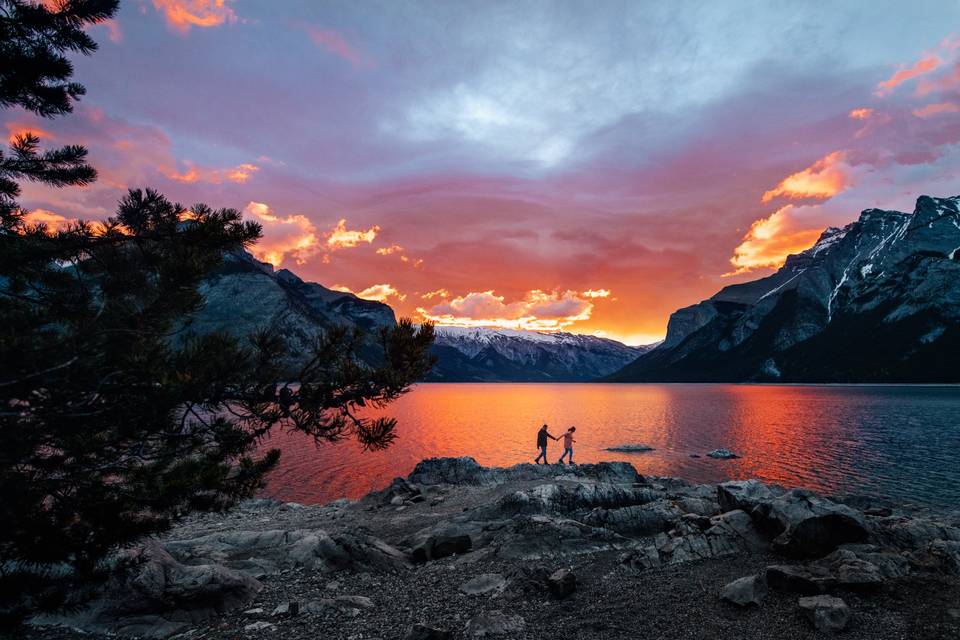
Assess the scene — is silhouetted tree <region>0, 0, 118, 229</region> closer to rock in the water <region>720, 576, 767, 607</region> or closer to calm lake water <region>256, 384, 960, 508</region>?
rock in the water <region>720, 576, 767, 607</region>

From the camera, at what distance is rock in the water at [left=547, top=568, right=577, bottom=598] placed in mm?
13652

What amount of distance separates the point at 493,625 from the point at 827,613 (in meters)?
7.97

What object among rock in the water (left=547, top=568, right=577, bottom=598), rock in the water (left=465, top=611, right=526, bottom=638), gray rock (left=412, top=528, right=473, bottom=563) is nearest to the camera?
rock in the water (left=465, top=611, right=526, bottom=638)

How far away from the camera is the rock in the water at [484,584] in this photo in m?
14.2

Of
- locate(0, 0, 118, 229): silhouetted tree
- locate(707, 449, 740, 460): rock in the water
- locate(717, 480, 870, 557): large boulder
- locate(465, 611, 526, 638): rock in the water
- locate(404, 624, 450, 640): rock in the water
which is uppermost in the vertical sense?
locate(0, 0, 118, 229): silhouetted tree

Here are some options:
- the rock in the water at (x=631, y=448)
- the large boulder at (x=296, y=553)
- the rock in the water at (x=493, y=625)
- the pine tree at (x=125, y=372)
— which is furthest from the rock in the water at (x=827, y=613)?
the rock in the water at (x=631, y=448)

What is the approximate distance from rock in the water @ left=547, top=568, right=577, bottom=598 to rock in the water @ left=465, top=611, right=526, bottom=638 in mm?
1867

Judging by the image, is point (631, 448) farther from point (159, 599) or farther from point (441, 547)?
point (159, 599)

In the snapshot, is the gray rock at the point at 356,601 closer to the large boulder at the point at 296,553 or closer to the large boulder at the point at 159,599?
the large boulder at the point at 296,553

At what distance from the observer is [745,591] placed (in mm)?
12203

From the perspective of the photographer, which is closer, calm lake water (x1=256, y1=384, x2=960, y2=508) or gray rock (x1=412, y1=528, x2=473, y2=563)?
gray rock (x1=412, y1=528, x2=473, y2=563)

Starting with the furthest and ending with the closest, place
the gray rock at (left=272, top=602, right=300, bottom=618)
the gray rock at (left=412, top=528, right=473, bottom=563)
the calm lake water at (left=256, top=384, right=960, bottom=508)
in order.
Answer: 1. the calm lake water at (left=256, top=384, right=960, bottom=508)
2. the gray rock at (left=412, top=528, right=473, bottom=563)
3. the gray rock at (left=272, top=602, right=300, bottom=618)

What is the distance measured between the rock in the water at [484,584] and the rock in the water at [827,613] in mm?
8031

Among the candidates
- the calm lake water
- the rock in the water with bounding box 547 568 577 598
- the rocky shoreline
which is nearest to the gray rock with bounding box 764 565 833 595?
the rocky shoreline
